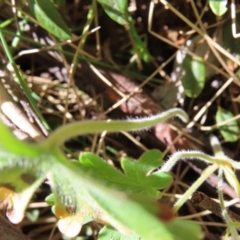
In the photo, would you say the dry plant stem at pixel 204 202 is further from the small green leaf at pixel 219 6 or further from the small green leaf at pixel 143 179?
the small green leaf at pixel 219 6

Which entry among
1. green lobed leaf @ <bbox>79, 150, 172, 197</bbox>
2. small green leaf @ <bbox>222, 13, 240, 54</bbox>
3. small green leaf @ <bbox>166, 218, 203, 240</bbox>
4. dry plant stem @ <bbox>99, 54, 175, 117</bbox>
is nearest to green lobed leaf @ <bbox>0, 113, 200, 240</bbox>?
small green leaf @ <bbox>166, 218, 203, 240</bbox>

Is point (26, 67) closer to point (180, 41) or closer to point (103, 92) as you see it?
point (103, 92)

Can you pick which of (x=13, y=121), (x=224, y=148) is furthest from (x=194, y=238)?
(x=224, y=148)

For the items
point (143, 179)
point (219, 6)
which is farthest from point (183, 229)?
point (219, 6)

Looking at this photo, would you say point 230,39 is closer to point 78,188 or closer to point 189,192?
point 189,192

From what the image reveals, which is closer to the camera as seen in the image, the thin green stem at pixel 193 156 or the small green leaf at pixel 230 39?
the thin green stem at pixel 193 156

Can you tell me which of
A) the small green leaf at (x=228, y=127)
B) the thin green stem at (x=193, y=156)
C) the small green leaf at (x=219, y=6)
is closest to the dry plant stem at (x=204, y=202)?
the thin green stem at (x=193, y=156)
